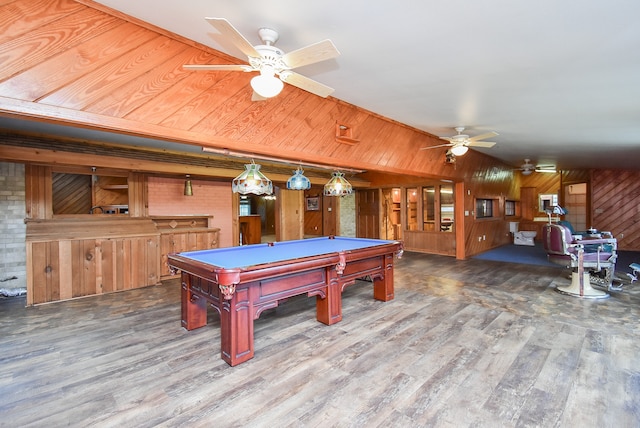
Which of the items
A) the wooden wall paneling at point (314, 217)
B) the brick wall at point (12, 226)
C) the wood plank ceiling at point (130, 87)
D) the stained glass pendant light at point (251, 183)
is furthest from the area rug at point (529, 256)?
the brick wall at point (12, 226)

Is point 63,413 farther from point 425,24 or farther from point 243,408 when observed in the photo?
point 425,24

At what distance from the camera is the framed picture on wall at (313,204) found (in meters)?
11.1

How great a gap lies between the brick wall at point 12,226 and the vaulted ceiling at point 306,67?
3.99 ft

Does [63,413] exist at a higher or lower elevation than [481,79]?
lower

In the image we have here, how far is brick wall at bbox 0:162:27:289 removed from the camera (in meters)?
4.64

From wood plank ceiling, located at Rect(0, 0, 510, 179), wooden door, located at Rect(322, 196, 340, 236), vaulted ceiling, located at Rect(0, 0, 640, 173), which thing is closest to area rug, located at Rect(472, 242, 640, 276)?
vaulted ceiling, located at Rect(0, 0, 640, 173)

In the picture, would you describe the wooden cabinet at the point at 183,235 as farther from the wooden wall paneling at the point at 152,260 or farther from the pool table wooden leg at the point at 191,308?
the pool table wooden leg at the point at 191,308

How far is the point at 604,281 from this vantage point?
4.84 m

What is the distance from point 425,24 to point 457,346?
2.76 m

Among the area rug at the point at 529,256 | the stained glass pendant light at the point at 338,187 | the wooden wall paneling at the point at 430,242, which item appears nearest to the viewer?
the stained glass pendant light at the point at 338,187

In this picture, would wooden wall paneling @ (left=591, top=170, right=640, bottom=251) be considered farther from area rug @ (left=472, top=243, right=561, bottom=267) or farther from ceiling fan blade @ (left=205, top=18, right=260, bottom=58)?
ceiling fan blade @ (left=205, top=18, right=260, bottom=58)

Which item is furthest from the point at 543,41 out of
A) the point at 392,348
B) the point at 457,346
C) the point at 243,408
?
the point at 243,408

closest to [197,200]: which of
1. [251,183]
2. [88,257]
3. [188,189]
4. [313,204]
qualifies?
[188,189]

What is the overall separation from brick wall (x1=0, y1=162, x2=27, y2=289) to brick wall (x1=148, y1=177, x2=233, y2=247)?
1.80m
